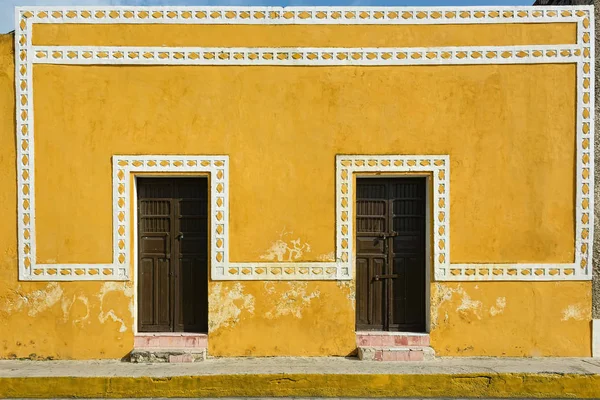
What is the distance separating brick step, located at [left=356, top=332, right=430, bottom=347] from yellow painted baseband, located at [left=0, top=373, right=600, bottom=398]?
577 millimetres

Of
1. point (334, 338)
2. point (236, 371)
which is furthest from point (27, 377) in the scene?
point (334, 338)

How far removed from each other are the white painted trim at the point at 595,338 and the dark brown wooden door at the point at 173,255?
403 cm

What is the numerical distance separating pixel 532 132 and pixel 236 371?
12.5 feet

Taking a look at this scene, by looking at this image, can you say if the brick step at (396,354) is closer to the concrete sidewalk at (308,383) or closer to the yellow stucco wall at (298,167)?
the yellow stucco wall at (298,167)

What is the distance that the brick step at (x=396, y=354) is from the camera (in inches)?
192

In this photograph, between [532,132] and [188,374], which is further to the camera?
[532,132]

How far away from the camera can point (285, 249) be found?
16.5 ft

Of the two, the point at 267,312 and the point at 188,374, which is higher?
the point at 267,312

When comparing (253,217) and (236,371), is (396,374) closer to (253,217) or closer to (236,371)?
(236,371)

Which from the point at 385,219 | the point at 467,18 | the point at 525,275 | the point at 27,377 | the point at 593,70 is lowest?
the point at 27,377

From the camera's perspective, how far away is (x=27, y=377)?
174 inches

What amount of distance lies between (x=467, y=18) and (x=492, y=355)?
11.5 ft

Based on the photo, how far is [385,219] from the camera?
5.17 metres

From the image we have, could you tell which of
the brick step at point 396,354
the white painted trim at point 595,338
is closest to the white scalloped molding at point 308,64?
the white painted trim at point 595,338
